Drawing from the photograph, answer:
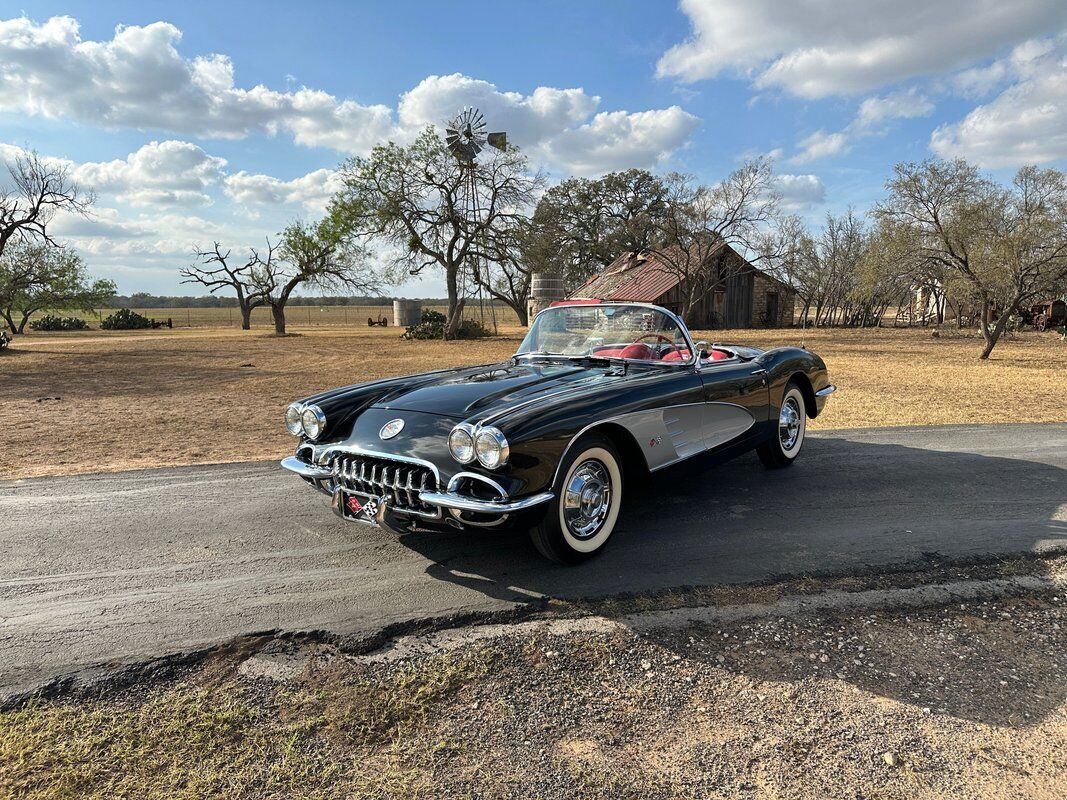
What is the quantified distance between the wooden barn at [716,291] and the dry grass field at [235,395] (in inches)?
616

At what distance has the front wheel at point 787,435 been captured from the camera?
5646mm

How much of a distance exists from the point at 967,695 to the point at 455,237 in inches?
1313

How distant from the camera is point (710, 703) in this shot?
8.09ft

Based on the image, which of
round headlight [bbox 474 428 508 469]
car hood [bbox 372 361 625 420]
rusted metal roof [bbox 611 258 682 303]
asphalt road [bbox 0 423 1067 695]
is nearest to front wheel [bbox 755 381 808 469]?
asphalt road [bbox 0 423 1067 695]

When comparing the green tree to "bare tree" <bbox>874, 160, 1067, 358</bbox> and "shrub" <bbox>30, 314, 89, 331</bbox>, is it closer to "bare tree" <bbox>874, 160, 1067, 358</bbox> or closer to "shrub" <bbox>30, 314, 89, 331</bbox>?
"bare tree" <bbox>874, 160, 1067, 358</bbox>

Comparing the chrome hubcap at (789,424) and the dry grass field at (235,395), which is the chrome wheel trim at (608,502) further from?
the dry grass field at (235,395)

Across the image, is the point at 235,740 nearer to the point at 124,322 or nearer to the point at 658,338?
the point at 658,338

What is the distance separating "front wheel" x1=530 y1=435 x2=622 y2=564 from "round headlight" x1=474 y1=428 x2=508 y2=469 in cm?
39

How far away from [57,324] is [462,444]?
59.1m

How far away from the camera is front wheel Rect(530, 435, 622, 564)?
11.3 feet

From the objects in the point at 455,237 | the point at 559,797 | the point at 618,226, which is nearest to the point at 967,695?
the point at 559,797

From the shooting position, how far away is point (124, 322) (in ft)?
173

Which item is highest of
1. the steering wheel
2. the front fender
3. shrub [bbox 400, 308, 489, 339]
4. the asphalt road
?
shrub [bbox 400, 308, 489, 339]

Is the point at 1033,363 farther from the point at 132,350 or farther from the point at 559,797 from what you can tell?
the point at 132,350
